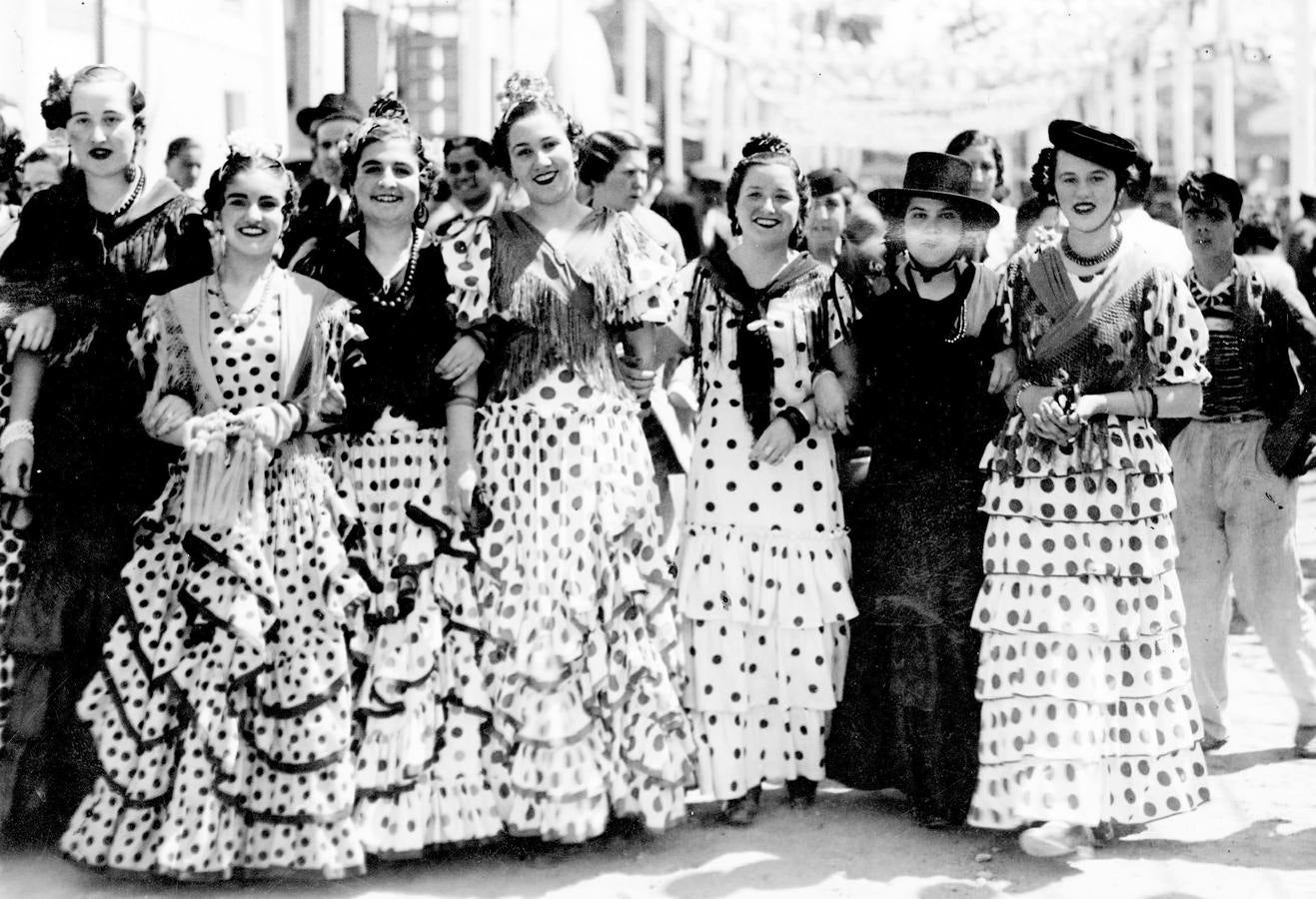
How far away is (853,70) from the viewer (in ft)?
61.0

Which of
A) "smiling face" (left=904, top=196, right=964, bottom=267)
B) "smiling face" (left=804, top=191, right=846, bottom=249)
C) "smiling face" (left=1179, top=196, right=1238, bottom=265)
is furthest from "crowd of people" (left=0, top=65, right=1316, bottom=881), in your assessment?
"smiling face" (left=804, top=191, right=846, bottom=249)

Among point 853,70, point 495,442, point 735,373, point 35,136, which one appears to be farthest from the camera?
point 853,70

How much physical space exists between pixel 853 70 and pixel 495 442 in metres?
14.8

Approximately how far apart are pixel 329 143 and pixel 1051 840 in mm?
3589

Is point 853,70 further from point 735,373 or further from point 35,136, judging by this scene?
point 735,373

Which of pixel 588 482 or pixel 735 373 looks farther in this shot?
pixel 735 373

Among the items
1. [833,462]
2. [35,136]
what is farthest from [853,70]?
[833,462]

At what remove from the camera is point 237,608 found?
4.36 m

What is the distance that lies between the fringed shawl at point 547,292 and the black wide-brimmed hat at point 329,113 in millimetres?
1536

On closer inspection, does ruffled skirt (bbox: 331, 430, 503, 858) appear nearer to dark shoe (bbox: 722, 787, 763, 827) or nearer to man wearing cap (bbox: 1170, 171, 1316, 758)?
dark shoe (bbox: 722, 787, 763, 827)

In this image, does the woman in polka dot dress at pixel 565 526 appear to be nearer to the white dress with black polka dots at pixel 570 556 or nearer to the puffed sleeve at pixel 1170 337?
the white dress with black polka dots at pixel 570 556

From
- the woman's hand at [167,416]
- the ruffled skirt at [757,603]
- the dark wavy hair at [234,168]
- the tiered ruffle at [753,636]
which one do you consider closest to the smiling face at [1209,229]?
the ruffled skirt at [757,603]

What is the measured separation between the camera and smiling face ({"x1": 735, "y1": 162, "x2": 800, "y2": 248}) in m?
4.96

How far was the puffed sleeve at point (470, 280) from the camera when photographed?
4.67 meters
